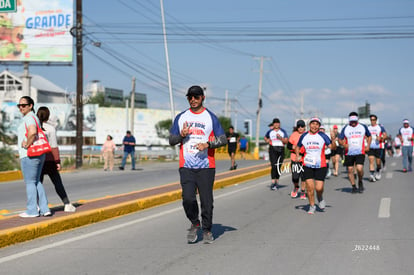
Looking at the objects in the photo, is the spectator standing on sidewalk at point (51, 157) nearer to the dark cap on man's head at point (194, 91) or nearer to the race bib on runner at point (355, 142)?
the dark cap on man's head at point (194, 91)

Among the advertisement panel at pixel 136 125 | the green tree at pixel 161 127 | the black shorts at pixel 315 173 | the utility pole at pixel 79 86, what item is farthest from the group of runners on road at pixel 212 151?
the green tree at pixel 161 127

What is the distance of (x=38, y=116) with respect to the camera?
956cm

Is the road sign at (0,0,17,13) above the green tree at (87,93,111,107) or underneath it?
underneath

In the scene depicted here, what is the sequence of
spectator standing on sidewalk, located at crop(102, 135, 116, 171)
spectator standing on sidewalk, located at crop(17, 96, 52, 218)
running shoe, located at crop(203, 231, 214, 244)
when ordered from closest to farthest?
running shoe, located at crop(203, 231, 214, 244)
spectator standing on sidewalk, located at crop(17, 96, 52, 218)
spectator standing on sidewalk, located at crop(102, 135, 116, 171)

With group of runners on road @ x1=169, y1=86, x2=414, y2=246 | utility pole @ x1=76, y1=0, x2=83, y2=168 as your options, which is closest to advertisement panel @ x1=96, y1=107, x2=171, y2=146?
utility pole @ x1=76, y1=0, x2=83, y2=168

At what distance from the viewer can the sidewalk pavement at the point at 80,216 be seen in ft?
25.4

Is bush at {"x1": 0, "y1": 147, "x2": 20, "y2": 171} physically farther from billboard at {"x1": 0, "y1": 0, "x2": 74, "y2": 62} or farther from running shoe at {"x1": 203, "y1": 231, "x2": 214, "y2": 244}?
billboard at {"x1": 0, "y1": 0, "x2": 74, "y2": 62}

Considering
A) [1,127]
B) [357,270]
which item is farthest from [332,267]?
[1,127]

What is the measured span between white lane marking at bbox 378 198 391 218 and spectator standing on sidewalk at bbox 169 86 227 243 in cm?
397

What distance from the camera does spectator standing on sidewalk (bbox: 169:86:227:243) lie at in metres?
7.30

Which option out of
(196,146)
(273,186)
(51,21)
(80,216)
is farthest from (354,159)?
(51,21)

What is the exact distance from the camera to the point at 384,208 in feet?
36.9

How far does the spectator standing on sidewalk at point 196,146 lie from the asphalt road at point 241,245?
1.87 feet

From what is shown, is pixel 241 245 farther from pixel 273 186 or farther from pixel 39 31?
pixel 39 31
